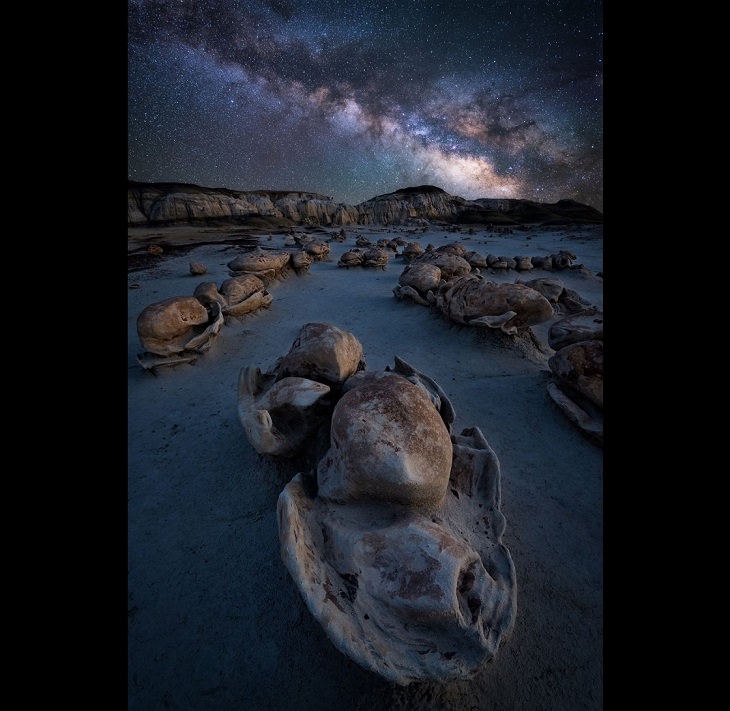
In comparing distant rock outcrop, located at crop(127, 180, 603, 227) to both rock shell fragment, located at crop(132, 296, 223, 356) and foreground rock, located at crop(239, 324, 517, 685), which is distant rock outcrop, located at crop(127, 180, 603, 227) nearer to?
rock shell fragment, located at crop(132, 296, 223, 356)

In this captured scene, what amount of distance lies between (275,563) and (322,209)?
43211mm

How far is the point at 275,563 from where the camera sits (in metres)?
1.70

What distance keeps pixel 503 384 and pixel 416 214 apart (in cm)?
4732

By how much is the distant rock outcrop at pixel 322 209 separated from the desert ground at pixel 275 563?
87.3 ft

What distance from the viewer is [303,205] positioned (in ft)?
129

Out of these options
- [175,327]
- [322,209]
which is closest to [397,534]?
[175,327]

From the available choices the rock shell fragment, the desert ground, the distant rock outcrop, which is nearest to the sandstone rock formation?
the desert ground

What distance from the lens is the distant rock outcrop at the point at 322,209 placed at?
3141cm

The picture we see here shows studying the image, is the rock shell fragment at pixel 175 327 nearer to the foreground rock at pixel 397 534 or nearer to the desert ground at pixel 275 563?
the desert ground at pixel 275 563

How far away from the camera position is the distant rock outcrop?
31406 millimetres

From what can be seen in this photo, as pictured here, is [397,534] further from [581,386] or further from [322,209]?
[322,209]

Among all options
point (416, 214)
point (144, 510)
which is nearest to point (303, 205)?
point (416, 214)
